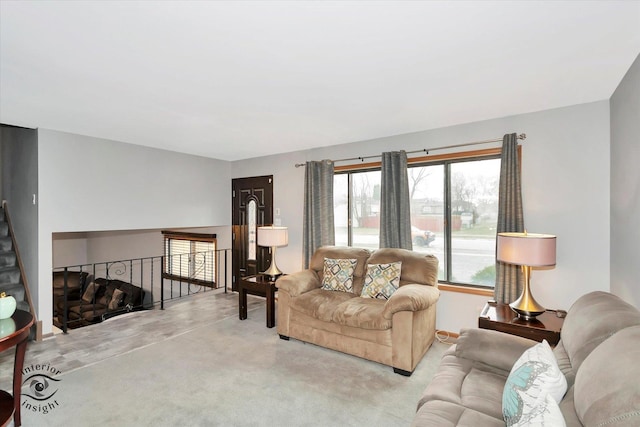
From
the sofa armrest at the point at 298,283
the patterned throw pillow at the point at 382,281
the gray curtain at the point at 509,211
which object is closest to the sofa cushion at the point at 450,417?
the patterned throw pillow at the point at 382,281

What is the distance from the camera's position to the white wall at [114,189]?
12.2ft

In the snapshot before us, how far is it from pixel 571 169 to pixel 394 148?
1.86 meters

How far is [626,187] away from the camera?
233 cm

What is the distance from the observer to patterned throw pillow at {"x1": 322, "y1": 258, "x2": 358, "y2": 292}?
12.2 ft

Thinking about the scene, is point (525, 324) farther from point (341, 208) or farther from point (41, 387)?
point (41, 387)

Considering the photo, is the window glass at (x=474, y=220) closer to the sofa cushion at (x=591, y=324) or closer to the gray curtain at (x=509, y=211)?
the gray curtain at (x=509, y=211)

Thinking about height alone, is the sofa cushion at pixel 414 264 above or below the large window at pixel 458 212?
below

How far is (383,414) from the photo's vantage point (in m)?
2.28

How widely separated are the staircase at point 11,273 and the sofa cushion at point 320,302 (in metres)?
3.26

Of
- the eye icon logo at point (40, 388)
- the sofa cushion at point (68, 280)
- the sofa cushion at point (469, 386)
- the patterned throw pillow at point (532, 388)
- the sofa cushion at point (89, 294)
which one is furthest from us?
the sofa cushion at point (68, 280)

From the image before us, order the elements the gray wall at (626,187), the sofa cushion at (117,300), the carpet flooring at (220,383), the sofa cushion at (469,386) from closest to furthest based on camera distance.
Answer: the sofa cushion at (469,386), the gray wall at (626,187), the carpet flooring at (220,383), the sofa cushion at (117,300)

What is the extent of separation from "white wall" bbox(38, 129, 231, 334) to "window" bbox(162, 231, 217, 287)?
39.3 inches

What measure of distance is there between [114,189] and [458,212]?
4622mm

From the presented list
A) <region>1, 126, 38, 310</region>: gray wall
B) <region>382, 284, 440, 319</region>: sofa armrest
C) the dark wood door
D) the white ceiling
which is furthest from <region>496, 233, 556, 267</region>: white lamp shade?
<region>1, 126, 38, 310</region>: gray wall
